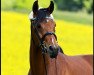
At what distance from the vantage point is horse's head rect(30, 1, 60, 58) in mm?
8656

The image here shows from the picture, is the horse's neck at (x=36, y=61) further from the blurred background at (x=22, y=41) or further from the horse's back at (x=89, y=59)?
the blurred background at (x=22, y=41)

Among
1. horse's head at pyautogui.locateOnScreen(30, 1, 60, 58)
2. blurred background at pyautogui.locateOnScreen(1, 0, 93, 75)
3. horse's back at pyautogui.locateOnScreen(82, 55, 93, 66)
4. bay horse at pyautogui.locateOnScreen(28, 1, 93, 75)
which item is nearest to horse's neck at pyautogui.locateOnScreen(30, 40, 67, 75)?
bay horse at pyautogui.locateOnScreen(28, 1, 93, 75)

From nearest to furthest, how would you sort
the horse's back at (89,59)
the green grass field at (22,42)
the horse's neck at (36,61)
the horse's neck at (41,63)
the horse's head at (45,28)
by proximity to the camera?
the horse's head at (45,28) < the horse's neck at (41,63) < the horse's neck at (36,61) < the horse's back at (89,59) < the green grass field at (22,42)

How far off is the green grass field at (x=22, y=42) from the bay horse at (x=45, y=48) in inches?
254

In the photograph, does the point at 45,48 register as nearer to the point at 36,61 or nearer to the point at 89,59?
the point at 36,61

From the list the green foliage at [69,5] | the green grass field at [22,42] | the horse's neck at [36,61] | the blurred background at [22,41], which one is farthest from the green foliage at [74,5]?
the horse's neck at [36,61]

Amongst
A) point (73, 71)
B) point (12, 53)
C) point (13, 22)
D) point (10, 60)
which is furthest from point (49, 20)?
point (13, 22)

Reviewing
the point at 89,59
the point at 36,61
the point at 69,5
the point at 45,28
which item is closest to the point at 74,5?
the point at 69,5

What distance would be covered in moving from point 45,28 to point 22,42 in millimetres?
15803

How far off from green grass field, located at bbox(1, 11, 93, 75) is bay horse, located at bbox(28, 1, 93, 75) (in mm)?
6463

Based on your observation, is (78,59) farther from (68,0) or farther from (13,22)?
(68,0)

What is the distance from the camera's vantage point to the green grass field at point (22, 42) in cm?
1819

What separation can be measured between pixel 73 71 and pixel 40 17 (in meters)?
1.36

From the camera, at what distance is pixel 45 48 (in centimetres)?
882
